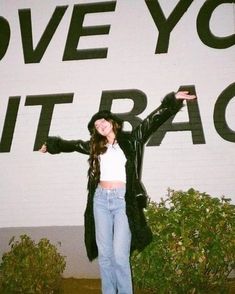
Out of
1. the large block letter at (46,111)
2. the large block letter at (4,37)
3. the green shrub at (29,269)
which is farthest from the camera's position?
the large block letter at (4,37)

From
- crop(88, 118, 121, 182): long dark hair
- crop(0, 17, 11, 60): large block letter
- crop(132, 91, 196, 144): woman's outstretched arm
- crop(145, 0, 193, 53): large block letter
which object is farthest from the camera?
crop(0, 17, 11, 60): large block letter

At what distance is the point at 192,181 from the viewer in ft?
19.0

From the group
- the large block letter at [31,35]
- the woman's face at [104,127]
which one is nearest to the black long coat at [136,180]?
the woman's face at [104,127]

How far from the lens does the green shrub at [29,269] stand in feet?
16.0

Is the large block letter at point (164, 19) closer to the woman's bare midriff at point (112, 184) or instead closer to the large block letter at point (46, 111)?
the large block letter at point (46, 111)

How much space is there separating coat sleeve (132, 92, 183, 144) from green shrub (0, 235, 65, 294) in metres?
2.38

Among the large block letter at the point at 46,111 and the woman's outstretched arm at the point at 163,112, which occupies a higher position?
the large block letter at the point at 46,111

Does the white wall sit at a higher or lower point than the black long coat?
higher

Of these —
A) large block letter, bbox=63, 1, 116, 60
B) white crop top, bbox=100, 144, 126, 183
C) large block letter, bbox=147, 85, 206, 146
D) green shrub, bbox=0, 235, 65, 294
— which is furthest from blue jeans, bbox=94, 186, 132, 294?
large block letter, bbox=63, 1, 116, 60

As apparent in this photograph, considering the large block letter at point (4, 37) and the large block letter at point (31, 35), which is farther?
the large block letter at point (4, 37)

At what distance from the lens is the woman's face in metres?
3.99

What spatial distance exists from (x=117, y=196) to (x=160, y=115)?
988 millimetres

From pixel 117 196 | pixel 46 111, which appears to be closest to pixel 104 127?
pixel 117 196

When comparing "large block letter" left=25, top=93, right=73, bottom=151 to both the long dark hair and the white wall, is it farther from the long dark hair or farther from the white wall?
the long dark hair
